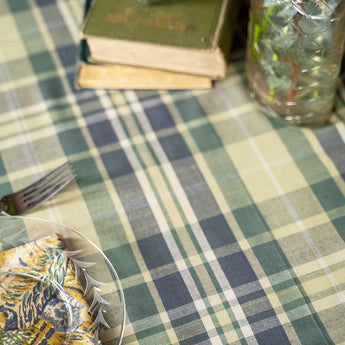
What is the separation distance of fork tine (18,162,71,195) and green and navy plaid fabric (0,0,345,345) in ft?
0.08

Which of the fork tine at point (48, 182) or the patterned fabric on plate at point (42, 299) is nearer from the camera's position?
the patterned fabric on plate at point (42, 299)

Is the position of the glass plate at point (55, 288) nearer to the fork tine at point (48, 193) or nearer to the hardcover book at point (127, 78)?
the fork tine at point (48, 193)

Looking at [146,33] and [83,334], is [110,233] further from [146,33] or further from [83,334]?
[146,33]

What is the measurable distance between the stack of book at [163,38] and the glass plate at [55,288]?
0.30 m

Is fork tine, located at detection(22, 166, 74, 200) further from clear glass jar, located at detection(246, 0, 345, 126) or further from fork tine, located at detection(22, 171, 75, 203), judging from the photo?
clear glass jar, located at detection(246, 0, 345, 126)

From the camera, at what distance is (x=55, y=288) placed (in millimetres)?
602

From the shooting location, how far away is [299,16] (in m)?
0.62

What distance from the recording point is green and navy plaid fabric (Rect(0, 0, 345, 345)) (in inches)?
24.3

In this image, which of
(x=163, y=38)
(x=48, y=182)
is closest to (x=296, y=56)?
(x=163, y=38)

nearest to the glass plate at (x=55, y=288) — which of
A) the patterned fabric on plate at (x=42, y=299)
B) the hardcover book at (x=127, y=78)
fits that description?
the patterned fabric on plate at (x=42, y=299)

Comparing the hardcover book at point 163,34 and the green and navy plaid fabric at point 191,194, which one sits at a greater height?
the hardcover book at point 163,34

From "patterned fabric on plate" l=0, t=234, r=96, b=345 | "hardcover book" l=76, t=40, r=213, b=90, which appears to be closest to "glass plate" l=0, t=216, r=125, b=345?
"patterned fabric on plate" l=0, t=234, r=96, b=345

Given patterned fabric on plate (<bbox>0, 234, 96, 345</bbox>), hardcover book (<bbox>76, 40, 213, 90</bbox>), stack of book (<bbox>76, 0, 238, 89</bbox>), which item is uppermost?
stack of book (<bbox>76, 0, 238, 89</bbox>)

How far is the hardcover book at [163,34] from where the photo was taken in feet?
2.48
